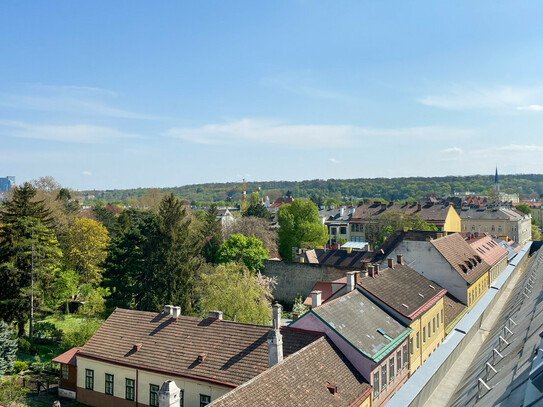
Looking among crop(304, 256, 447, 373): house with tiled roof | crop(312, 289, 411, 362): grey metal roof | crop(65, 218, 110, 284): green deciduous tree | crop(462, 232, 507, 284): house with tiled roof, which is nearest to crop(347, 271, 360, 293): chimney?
crop(304, 256, 447, 373): house with tiled roof

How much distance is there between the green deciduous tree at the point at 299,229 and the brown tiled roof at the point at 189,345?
4535cm

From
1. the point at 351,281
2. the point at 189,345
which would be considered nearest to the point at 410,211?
the point at 351,281

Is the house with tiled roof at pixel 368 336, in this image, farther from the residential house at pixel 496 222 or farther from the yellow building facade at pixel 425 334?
the residential house at pixel 496 222

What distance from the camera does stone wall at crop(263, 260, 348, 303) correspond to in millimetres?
48344

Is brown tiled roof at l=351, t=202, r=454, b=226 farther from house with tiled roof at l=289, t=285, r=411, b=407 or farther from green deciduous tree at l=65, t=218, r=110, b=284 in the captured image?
house with tiled roof at l=289, t=285, r=411, b=407

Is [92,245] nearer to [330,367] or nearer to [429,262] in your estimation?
[429,262]

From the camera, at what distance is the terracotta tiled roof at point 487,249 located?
48.1 meters

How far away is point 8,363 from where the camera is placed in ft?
94.0

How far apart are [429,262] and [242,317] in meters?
15.7

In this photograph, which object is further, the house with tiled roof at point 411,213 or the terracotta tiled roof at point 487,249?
the house with tiled roof at point 411,213

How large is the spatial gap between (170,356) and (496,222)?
9614cm

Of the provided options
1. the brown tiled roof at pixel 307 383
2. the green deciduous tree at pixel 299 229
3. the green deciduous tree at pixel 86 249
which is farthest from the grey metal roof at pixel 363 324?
the green deciduous tree at pixel 299 229

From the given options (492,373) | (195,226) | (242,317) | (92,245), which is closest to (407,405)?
(492,373)

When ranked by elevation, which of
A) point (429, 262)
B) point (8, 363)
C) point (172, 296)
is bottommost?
point (8, 363)
